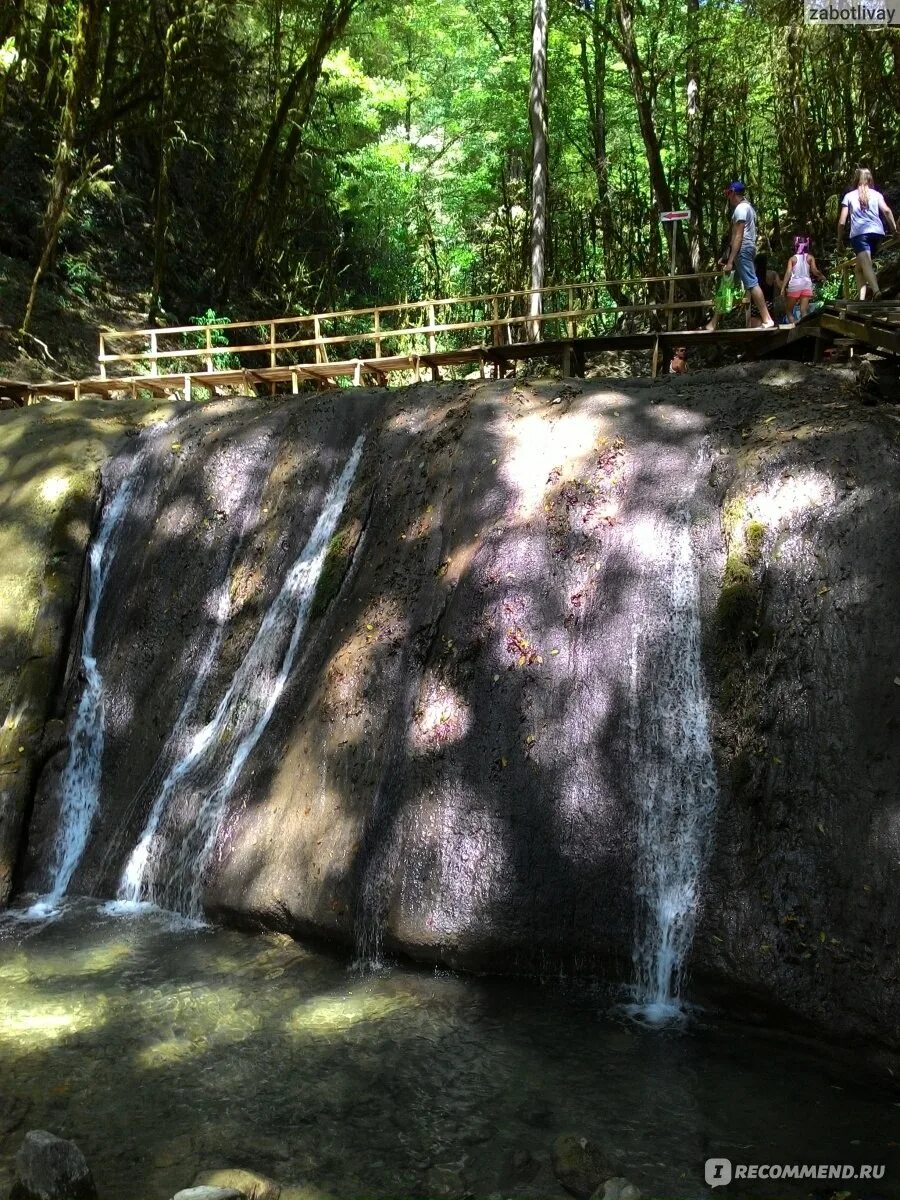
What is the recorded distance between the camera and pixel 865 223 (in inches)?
427

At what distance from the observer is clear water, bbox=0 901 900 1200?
14.0 ft

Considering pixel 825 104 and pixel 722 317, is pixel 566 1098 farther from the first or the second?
pixel 825 104

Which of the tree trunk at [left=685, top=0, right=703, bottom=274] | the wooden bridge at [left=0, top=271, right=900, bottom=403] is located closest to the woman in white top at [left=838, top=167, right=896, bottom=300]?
the wooden bridge at [left=0, top=271, right=900, bottom=403]

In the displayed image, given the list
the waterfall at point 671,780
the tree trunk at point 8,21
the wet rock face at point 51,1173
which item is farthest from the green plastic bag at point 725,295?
the wet rock face at point 51,1173

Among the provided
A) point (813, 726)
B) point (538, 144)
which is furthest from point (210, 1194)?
point (538, 144)

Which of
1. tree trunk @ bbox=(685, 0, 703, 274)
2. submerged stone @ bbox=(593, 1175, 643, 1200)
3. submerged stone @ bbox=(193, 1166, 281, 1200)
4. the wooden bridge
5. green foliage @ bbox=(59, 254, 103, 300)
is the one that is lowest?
submerged stone @ bbox=(193, 1166, 281, 1200)

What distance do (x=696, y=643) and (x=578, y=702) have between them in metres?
0.84

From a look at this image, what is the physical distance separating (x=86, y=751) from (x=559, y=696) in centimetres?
440

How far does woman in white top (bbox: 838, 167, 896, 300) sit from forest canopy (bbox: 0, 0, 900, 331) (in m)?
7.76

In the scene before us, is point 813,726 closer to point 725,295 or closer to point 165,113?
point 725,295

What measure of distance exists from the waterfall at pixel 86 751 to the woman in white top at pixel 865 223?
26.9 feet

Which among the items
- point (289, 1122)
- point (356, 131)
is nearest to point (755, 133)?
point (356, 131)

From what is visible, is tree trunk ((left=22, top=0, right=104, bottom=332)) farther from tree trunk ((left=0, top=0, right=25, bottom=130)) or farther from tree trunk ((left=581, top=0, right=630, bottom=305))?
tree trunk ((left=581, top=0, right=630, bottom=305))

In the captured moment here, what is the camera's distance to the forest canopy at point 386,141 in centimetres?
1847
